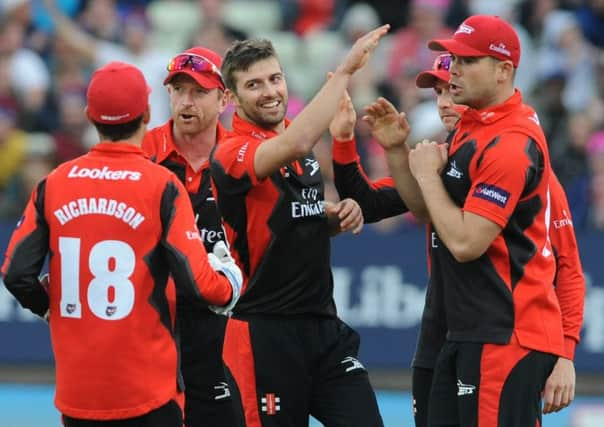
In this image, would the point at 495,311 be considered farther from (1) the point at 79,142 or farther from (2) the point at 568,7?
(2) the point at 568,7

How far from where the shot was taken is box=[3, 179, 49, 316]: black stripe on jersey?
551 cm

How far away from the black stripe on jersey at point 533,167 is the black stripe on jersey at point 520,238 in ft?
0.22

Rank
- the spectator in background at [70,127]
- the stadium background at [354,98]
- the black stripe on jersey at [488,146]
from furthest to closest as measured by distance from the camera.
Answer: the spectator in background at [70,127] → the stadium background at [354,98] → the black stripe on jersey at [488,146]

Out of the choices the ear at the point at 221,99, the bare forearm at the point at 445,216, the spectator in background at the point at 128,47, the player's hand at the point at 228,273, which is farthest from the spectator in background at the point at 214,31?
the player's hand at the point at 228,273

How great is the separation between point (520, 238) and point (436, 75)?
115 cm

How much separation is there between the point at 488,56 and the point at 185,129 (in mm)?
1854

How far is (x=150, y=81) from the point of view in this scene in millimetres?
13219

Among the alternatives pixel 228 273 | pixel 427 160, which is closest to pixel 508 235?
pixel 427 160

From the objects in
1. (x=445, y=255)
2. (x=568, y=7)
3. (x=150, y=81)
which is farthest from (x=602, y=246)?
(x=445, y=255)

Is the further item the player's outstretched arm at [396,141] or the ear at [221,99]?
the ear at [221,99]

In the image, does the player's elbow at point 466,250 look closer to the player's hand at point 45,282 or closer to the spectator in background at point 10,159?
the player's hand at point 45,282

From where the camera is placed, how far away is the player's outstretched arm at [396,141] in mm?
6340

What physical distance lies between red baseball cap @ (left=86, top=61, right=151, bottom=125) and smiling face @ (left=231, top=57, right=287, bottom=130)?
3.38ft

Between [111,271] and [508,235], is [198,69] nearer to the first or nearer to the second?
[111,271]
